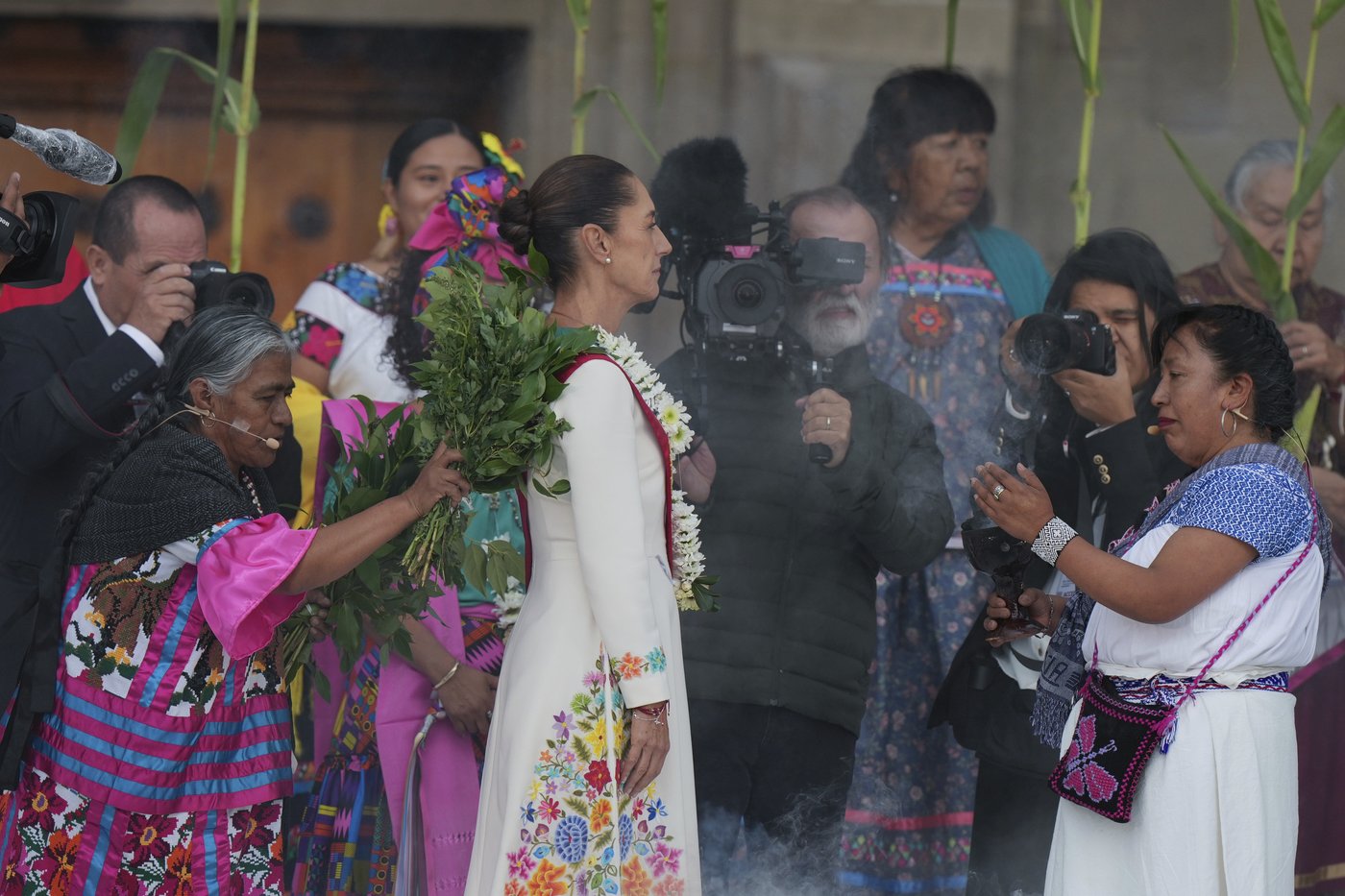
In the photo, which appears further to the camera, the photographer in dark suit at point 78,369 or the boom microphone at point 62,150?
the photographer in dark suit at point 78,369

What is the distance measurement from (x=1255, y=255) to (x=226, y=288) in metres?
2.44

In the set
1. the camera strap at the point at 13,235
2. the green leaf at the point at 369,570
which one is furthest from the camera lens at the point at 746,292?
the camera strap at the point at 13,235

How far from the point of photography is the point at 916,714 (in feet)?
12.9

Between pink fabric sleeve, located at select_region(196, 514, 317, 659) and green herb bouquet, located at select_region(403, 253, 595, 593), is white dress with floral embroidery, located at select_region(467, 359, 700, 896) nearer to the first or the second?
green herb bouquet, located at select_region(403, 253, 595, 593)

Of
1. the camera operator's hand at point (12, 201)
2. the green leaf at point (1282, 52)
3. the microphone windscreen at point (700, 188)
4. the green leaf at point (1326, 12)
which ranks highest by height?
the green leaf at point (1326, 12)

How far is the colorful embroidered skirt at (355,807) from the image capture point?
337cm

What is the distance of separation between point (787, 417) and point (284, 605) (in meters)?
1.27

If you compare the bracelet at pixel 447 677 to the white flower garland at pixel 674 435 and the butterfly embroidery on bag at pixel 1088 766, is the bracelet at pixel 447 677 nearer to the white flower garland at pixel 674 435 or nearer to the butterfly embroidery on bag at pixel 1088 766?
the white flower garland at pixel 674 435

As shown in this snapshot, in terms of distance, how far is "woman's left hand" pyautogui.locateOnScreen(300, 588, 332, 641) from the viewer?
308cm

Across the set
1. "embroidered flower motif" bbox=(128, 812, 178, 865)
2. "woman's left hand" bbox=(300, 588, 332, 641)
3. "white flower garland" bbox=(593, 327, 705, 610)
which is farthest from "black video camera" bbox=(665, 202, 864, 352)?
"embroidered flower motif" bbox=(128, 812, 178, 865)

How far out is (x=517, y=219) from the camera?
2.87 m

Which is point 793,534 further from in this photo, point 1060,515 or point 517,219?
point 517,219

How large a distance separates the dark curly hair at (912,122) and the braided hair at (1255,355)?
1.43m

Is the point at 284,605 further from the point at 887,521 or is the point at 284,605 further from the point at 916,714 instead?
the point at 916,714
